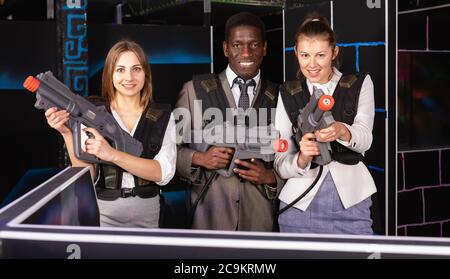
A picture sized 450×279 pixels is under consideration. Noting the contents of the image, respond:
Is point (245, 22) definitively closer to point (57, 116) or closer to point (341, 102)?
Result: point (341, 102)

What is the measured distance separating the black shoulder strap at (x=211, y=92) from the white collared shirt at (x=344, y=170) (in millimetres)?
284

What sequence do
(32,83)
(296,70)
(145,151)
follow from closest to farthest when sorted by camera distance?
1. (32,83)
2. (145,151)
3. (296,70)

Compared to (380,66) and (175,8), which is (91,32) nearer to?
(380,66)

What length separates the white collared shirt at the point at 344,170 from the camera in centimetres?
189

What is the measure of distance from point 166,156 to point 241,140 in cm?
29

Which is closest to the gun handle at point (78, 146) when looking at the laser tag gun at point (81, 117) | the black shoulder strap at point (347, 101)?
the laser tag gun at point (81, 117)

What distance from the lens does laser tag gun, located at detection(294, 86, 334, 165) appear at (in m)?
1.76

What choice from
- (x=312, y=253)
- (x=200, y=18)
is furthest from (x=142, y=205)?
(x=200, y=18)

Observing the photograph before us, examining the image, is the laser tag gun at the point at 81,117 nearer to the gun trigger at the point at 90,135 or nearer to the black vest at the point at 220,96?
the gun trigger at the point at 90,135

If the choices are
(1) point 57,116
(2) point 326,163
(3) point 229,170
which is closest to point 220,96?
(3) point 229,170

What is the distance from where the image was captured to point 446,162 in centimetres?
372

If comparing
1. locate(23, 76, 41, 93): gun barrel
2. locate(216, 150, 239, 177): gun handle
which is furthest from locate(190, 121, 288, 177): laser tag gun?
locate(23, 76, 41, 93): gun barrel

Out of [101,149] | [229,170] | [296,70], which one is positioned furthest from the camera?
[296,70]

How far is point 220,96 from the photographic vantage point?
215 centimetres
